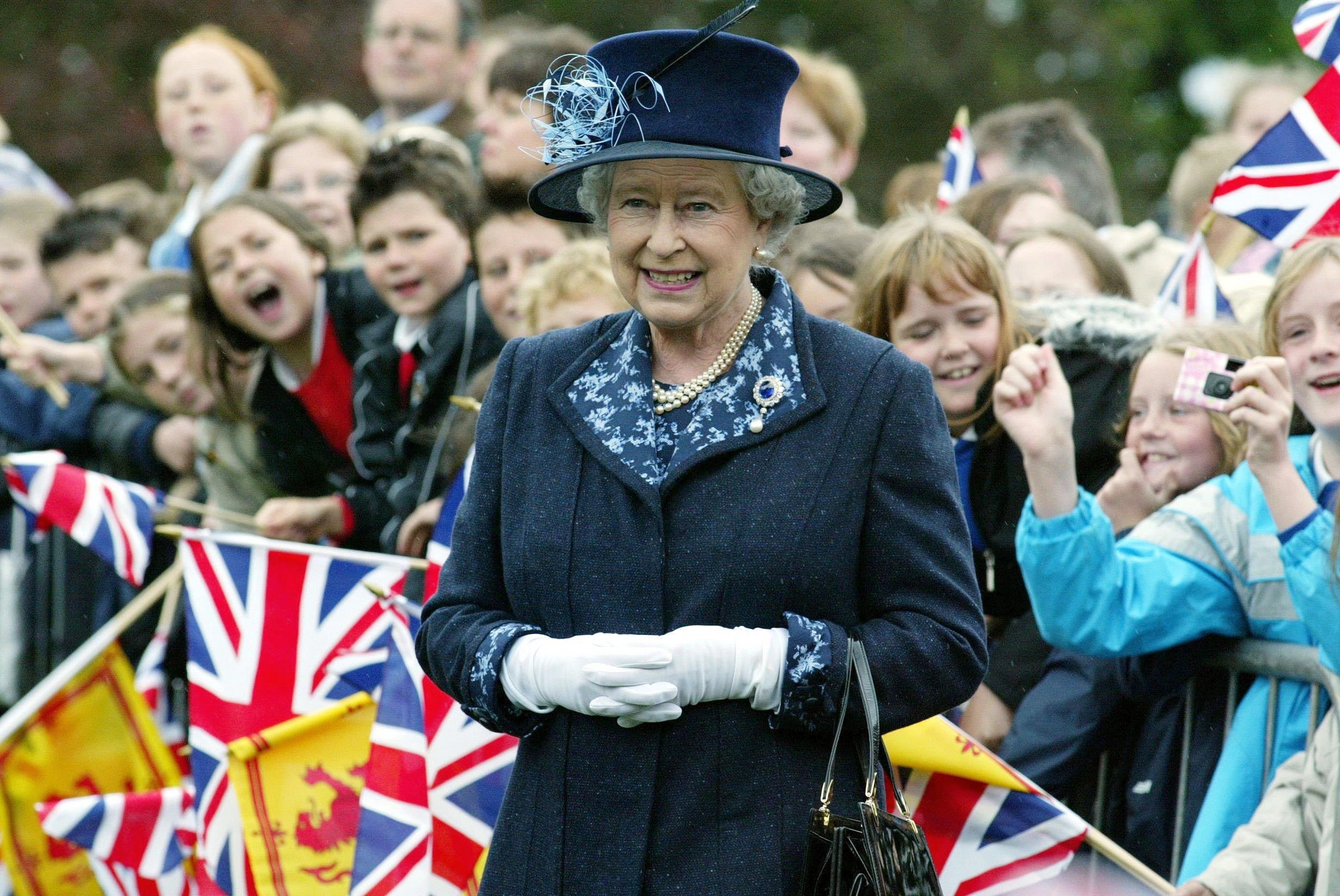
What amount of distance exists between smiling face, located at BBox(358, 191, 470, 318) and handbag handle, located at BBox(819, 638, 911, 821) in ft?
11.7

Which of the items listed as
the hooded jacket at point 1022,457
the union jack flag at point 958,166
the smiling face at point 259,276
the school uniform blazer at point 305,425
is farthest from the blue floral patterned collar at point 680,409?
the union jack flag at point 958,166

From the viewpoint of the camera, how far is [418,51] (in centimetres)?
813

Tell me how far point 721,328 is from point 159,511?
3.49m

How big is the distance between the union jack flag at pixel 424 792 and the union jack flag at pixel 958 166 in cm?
324

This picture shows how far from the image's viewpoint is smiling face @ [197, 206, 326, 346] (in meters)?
6.54

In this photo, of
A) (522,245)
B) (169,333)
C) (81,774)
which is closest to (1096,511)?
(522,245)

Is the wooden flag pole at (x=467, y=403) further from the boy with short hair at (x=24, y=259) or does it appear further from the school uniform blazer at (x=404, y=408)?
the boy with short hair at (x=24, y=259)

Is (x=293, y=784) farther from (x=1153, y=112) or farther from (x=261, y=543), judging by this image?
(x=1153, y=112)

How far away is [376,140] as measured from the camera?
22.3 feet

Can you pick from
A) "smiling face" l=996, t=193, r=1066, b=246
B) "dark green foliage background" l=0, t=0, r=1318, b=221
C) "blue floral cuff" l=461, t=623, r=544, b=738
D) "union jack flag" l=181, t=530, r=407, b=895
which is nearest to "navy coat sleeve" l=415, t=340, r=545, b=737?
"blue floral cuff" l=461, t=623, r=544, b=738

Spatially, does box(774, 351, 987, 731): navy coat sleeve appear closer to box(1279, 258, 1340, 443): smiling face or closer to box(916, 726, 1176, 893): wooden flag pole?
box(916, 726, 1176, 893): wooden flag pole

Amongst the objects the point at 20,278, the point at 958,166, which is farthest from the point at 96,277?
the point at 958,166

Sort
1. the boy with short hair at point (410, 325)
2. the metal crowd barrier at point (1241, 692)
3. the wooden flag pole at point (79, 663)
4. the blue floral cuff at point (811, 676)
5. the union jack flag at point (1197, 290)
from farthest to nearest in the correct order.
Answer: the boy with short hair at point (410, 325) → the wooden flag pole at point (79, 663) → the union jack flag at point (1197, 290) → the metal crowd barrier at point (1241, 692) → the blue floral cuff at point (811, 676)

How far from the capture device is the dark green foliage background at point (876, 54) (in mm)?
18078
